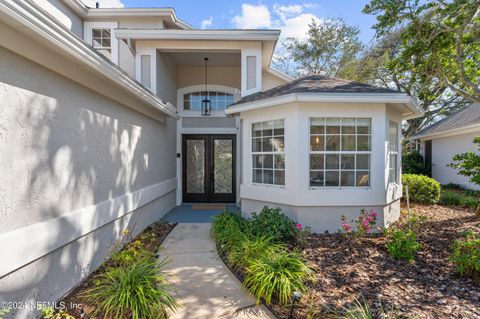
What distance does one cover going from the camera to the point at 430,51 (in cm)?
670

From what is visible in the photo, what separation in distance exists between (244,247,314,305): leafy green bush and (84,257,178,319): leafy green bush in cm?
109

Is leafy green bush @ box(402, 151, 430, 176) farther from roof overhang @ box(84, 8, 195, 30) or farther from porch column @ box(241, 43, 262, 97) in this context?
roof overhang @ box(84, 8, 195, 30)

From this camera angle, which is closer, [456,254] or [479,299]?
[479,299]

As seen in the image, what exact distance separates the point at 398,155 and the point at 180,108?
761 centimetres

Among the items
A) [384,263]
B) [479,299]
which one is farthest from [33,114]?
[479,299]

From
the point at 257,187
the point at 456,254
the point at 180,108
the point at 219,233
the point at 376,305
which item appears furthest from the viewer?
the point at 180,108

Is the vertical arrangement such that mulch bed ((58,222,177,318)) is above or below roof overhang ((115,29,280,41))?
below

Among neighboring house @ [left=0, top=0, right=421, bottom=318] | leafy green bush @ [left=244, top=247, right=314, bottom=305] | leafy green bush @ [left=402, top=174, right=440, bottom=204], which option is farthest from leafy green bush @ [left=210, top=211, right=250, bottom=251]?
leafy green bush @ [left=402, top=174, right=440, bottom=204]

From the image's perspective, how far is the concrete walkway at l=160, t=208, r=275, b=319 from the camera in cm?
304

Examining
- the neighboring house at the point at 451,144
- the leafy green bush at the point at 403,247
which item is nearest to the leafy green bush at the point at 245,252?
the leafy green bush at the point at 403,247

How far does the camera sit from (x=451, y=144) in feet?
43.5

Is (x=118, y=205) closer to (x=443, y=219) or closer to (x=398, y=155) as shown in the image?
(x=398, y=155)

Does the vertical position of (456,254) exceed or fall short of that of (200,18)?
it falls short

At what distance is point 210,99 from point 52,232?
24.4ft
